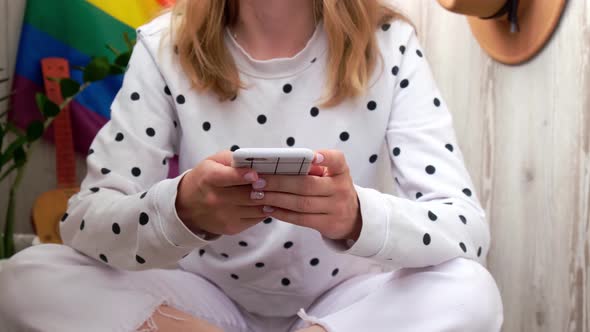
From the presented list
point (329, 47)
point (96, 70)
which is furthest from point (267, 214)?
point (96, 70)

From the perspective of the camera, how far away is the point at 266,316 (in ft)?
3.49

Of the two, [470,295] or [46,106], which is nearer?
[470,295]

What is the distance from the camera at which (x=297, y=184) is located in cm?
71

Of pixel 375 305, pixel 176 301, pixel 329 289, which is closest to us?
pixel 375 305

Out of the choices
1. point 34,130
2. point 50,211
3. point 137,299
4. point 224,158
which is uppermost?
point 224,158

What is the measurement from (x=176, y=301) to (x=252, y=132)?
27 centimetres

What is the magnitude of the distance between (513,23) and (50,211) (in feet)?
3.81

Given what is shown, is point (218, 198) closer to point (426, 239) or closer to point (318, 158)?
point (318, 158)

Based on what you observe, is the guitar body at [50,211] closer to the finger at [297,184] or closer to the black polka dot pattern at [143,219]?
the black polka dot pattern at [143,219]

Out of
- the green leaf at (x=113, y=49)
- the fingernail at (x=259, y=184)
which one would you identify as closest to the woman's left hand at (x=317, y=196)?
the fingernail at (x=259, y=184)

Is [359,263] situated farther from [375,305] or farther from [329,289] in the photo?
[375,305]

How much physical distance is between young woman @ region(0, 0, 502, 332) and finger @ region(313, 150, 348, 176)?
57 millimetres

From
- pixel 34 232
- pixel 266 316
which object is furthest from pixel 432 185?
pixel 34 232

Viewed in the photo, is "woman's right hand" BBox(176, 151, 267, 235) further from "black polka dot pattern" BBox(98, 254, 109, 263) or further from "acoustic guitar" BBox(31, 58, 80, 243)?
"acoustic guitar" BBox(31, 58, 80, 243)
